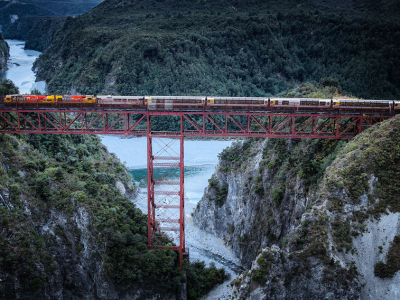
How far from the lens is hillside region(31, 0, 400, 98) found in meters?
93.7

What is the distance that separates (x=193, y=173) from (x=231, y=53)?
48922 millimetres

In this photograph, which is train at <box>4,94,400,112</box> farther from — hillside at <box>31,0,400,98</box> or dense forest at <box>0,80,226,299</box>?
hillside at <box>31,0,400,98</box>

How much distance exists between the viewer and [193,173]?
68938mm

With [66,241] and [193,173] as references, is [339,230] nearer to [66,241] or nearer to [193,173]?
[66,241]

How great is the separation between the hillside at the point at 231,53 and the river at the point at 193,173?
12242 mm

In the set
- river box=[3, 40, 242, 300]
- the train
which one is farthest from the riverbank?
the train

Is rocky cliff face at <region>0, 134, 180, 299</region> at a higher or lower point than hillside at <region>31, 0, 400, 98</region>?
lower

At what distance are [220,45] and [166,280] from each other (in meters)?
81.6

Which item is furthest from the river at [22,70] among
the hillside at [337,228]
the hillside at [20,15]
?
the hillside at [337,228]

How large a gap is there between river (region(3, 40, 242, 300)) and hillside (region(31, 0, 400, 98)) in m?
12.2

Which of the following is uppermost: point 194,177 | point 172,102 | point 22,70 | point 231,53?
point 231,53

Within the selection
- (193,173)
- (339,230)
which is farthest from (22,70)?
(339,230)

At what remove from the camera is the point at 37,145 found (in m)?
41.0

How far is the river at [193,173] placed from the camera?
4372 centimetres
